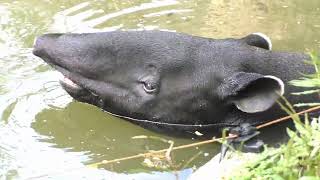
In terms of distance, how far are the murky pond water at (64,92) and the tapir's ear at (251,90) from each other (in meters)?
0.53

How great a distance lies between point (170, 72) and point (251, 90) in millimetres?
698

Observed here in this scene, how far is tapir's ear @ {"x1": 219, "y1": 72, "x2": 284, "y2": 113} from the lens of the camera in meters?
5.21

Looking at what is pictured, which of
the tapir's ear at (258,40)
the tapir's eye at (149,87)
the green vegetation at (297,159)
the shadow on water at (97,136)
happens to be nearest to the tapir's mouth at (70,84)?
the shadow on water at (97,136)

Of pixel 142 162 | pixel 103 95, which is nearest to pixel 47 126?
pixel 103 95

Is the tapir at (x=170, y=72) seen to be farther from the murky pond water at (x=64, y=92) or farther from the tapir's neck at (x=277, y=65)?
the murky pond water at (x=64, y=92)

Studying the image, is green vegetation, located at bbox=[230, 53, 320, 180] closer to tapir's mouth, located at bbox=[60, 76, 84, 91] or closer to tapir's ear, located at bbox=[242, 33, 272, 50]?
tapir's ear, located at bbox=[242, 33, 272, 50]

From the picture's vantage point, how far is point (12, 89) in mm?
6711

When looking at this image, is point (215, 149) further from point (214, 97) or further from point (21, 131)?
point (21, 131)

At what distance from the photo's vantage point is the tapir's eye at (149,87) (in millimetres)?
5660

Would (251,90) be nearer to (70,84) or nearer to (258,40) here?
(258,40)

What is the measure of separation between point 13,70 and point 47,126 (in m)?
1.15

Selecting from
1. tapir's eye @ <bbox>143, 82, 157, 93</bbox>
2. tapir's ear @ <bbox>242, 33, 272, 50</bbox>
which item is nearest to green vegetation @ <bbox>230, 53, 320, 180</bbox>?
tapir's eye @ <bbox>143, 82, 157, 93</bbox>

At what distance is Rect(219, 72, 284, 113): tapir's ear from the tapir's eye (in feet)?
1.76

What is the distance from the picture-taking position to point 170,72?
566cm
